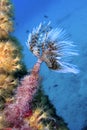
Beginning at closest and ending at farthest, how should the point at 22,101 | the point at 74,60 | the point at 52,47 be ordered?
1. the point at 52,47
2. the point at 22,101
3. the point at 74,60

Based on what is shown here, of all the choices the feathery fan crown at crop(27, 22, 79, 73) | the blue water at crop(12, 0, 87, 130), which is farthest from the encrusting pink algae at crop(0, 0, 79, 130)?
Answer: the blue water at crop(12, 0, 87, 130)

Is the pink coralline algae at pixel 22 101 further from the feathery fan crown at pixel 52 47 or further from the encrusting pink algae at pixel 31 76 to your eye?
the feathery fan crown at pixel 52 47

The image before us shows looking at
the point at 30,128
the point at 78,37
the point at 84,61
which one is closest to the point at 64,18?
the point at 78,37

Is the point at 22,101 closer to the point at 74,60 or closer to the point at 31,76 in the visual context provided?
the point at 31,76

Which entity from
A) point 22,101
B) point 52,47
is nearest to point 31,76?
point 22,101

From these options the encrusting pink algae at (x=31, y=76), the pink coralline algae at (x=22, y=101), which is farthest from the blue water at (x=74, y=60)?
the pink coralline algae at (x=22, y=101)
